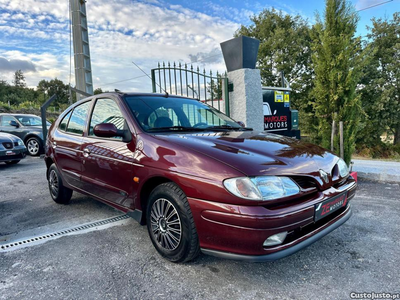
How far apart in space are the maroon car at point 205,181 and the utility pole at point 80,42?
285 inches

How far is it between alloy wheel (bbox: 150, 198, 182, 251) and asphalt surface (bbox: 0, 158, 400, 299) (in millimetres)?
214

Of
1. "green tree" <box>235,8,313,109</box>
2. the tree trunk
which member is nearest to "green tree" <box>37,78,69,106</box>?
"green tree" <box>235,8,313,109</box>

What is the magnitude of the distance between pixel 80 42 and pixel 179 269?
9.69 m

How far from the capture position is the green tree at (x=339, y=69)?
5668 mm

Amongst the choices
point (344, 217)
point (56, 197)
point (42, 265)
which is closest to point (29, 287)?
point (42, 265)

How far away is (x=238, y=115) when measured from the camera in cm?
650

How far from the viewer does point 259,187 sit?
1.89m

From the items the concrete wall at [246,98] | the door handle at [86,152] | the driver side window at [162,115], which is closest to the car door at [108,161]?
the door handle at [86,152]

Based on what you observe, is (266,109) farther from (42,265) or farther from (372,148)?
(372,148)

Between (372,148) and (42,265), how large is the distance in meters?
24.8

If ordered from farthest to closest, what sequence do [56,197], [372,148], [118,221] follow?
[372,148] → [56,197] → [118,221]

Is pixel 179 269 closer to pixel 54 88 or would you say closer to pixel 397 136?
pixel 397 136

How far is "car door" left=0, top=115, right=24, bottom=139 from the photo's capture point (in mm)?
9836

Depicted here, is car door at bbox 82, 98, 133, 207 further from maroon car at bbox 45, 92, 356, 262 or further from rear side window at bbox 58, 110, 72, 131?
rear side window at bbox 58, 110, 72, 131
